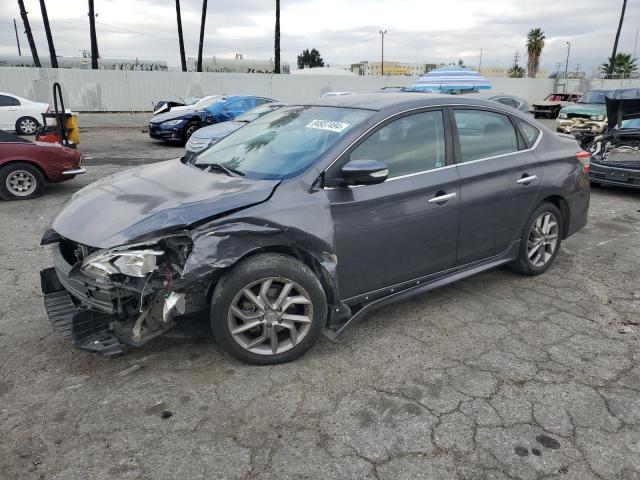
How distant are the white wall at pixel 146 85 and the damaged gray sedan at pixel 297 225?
77.8 ft

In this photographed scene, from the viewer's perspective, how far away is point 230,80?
2797 cm

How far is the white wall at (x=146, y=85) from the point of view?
23266mm

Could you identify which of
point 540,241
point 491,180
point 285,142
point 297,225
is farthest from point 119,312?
point 540,241

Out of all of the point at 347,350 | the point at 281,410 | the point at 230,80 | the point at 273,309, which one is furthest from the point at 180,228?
the point at 230,80

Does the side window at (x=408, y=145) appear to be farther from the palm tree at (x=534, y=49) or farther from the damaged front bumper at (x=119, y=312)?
the palm tree at (x=534, y=49)

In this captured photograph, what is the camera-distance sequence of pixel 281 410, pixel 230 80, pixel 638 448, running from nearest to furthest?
pixel 638 448
pixel 281 410
pixel 230 80

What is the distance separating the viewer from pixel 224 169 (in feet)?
11.5

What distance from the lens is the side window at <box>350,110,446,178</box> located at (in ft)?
11.1

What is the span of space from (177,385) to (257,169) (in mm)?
1461

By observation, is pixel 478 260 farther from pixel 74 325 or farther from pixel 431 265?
pixel 74 325

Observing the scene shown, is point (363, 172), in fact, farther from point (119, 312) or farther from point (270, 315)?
point (119, 312)

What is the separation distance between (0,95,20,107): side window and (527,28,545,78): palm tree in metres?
55.5

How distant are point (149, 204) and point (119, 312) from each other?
654mm

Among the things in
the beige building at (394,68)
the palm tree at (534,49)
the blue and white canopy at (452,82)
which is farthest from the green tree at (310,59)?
the blue and white canopy at (452,82)
